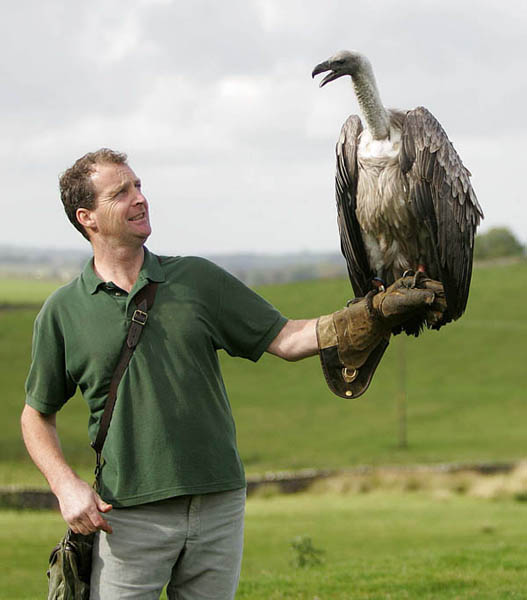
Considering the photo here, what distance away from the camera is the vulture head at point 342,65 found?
17.1ft

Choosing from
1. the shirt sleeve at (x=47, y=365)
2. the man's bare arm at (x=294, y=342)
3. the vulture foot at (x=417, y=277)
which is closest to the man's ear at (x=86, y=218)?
the shirt sleeve at (x=47, y=365)

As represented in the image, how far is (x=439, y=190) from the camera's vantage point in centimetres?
561

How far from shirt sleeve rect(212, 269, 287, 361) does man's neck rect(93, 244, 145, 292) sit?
17.1 inches

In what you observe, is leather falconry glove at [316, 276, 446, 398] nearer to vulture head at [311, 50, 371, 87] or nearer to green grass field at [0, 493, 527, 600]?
vulture head at [311, 50, 371, 87]

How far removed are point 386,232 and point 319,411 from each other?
→ 113 feet

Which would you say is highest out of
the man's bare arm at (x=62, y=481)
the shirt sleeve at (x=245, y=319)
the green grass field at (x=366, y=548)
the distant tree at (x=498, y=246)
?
the distant tree at (x=498, y=246)

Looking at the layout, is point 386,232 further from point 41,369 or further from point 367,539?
point 367,539

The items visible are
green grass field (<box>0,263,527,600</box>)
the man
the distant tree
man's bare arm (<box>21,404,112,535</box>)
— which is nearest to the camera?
man's bare arm (<box>21,404,112,535</box>)

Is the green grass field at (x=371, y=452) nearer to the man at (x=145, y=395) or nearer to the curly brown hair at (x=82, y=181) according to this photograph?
the man at (x=145, y=395)

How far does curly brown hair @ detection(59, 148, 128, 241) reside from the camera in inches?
173

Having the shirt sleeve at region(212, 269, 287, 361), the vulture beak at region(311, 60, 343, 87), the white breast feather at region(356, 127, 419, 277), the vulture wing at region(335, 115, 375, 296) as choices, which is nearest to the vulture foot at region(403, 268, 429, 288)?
the white breast feather at region(356, 127, 419, 277)

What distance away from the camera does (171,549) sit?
4.30m

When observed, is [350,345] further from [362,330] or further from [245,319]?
[245,319]

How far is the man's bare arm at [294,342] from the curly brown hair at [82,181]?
107 cm
